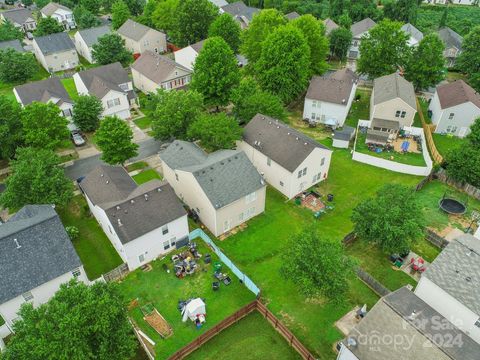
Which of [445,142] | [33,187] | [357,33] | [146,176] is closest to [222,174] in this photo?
[146,176]

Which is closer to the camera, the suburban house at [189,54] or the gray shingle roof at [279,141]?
the gray shingle roof at [279,141]

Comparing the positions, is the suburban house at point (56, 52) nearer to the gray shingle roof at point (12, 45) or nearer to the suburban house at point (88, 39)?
the suburban house at point (88, 39)

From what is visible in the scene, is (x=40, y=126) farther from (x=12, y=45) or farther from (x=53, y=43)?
(x=12, y=45)

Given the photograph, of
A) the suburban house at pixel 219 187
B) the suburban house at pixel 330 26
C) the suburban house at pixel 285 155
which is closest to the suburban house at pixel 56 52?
the suburban house at pixel 219 187

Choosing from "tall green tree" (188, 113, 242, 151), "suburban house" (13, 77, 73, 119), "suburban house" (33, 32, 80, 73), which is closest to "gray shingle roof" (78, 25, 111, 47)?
"suburban house" (33, 32, 80, 73)

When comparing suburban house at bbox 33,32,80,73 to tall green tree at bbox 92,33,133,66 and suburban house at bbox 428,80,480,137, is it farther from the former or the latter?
suburban house at bbox 428,80,480,137

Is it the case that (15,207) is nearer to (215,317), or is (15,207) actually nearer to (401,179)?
(215,317)
